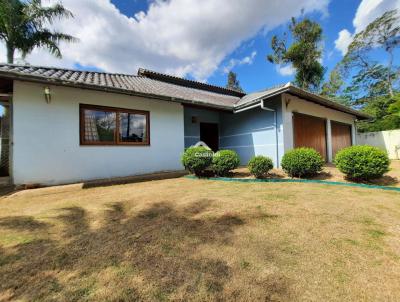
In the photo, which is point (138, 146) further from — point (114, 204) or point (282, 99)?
point (282, 99)

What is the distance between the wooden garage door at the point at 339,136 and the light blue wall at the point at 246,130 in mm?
5152

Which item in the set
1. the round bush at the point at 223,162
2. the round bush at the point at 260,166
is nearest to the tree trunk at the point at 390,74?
the round bush at the point at 260,166

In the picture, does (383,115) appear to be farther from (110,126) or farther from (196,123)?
(110,126)

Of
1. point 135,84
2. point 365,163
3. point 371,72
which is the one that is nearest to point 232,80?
point 371,72

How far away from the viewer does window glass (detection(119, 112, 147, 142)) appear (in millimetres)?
6914

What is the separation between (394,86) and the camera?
2038 cm

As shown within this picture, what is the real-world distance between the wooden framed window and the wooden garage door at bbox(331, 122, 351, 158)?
10.5 metres

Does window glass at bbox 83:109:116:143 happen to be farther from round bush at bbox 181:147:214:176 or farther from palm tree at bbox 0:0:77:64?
palm tree at bbox 0:0:77:64

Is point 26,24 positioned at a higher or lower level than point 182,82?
higher

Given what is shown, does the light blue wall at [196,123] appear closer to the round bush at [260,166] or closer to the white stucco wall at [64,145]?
the white stucco wall at [64,145]

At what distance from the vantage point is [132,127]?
7145mm

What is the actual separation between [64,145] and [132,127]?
2.17 metres

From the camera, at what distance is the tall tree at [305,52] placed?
20.6 metres

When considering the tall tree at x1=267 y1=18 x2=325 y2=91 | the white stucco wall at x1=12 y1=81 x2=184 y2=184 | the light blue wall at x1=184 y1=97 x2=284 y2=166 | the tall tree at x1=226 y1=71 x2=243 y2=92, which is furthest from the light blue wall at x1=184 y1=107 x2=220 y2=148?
the tall tree at x1=226 y1=71 x2=243 y2=92
